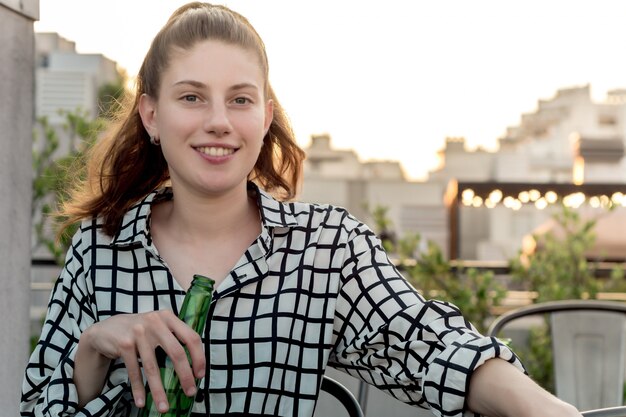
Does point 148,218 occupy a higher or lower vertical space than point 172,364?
higher

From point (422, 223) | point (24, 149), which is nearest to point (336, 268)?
point (24, 149)

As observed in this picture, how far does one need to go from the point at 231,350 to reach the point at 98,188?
40 cm

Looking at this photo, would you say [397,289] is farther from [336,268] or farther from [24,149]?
[24,149]

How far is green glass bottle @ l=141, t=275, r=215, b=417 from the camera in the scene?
1.00 meters

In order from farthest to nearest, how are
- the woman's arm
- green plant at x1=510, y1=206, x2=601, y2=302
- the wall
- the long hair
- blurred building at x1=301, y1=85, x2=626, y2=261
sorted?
blurred building at x1=301, y1=85, x2=626, y2=261 → green plant at x1=510, y1=206, x2=601, y2=302 → the wall → the long hair → the woman's arm

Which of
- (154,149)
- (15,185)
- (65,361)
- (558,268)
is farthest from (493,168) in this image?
(65,361)

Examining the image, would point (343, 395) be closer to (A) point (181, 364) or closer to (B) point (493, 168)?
(A) point (181, 364)

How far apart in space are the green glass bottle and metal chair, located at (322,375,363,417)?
1.30 ft

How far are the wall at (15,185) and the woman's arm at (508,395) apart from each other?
1.18m

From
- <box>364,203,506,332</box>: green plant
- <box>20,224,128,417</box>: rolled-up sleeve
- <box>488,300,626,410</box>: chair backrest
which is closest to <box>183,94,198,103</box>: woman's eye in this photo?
<box>20,224,128,417</box>: rolled-up sleeve

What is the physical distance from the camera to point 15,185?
6.31ft

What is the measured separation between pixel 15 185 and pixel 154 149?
0.52 meters

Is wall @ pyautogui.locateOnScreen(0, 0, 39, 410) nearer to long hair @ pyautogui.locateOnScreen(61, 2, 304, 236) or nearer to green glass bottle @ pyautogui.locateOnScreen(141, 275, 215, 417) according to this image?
long hair @ pyautogui.locateOnScreen(61, 2, 304, 236)

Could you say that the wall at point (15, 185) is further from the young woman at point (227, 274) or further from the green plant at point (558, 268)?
the green plant at point (558, 268)
